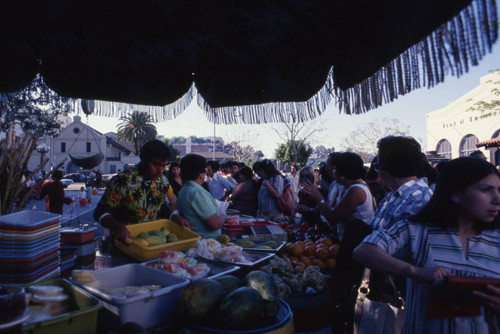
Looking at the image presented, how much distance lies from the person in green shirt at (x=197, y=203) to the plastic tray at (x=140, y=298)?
3.65 ft

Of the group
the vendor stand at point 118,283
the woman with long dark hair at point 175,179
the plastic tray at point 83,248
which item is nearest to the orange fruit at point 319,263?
the vendor stand at point 118,283

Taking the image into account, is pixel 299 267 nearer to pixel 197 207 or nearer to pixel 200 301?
pixel 197 207

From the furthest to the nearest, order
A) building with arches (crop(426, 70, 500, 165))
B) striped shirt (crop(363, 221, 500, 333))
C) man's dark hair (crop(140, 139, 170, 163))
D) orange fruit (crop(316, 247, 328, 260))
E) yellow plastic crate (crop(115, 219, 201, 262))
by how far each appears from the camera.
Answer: building with arches (crop(426, 70, 500, 165)) → orange fruit (crop(316, 247, 328, 260)) → man's dark hair (crop(140, 139, 170, 163)) → yellow plastic crate (crop(115, 219, 201, 262)) → striped shirt (crop(363, 221, 500, 333))

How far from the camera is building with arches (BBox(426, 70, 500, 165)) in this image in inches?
856

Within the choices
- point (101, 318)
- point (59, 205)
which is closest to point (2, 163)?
point (101, 318)

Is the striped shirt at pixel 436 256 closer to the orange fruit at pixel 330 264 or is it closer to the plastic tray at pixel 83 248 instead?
the orange fruit at pixel 330 264

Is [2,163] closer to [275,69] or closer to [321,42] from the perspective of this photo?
[275,69]

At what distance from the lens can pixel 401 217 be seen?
250cm

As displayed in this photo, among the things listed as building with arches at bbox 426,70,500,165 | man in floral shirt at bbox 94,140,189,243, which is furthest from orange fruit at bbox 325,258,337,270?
building with arches at bbox 426,70,500,165

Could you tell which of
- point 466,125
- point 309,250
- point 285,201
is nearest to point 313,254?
point 309,250

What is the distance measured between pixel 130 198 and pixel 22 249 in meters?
1.42

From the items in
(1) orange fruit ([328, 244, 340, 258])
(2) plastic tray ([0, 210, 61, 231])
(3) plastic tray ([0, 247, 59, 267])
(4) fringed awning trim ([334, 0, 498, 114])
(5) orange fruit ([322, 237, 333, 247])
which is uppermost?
(4) fringed awning trim ([334, 0, 498, 114])

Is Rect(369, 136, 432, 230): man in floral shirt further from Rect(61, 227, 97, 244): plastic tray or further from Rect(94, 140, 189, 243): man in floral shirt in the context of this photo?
Rect(61, 227, 97, 244): plastic tray

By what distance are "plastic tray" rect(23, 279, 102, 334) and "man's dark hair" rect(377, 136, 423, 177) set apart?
7.72ft
